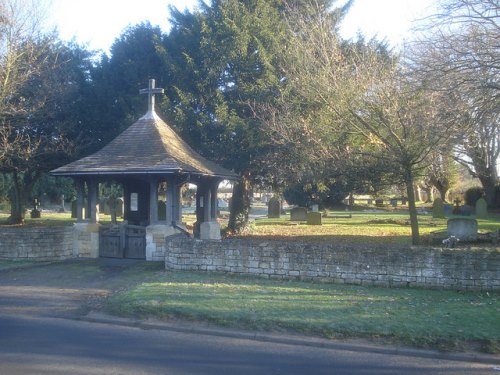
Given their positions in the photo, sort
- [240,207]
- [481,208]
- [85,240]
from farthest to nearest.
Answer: [481,208] < [240,207] < [85,240]

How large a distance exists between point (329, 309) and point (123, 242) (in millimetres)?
9416

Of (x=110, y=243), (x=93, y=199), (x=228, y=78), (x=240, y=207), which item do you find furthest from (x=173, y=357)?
(x=240, y=207)

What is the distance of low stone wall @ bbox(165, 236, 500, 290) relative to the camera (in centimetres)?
1254

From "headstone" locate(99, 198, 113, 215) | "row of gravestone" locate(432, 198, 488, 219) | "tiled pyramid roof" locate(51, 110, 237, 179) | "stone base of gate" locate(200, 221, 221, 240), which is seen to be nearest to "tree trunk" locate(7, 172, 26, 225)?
"tiled pyramid roof" locate(51, 110, 237, 179)

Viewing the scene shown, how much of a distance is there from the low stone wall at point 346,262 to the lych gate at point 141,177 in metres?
2.60

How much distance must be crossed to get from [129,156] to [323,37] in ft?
24.7

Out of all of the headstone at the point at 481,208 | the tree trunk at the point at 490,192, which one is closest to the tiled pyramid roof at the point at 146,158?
the headstone at the point at 481,208

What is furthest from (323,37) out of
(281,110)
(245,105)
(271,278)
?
(271,278)

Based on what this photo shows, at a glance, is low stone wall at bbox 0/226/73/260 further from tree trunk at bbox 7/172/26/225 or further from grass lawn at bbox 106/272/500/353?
tree trunk at bbox 7/172/26/225

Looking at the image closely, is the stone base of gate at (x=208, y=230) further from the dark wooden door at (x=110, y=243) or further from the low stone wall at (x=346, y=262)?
the low stone wall at (x=346, y=262)

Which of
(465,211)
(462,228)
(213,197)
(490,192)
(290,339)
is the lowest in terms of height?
(290,339)

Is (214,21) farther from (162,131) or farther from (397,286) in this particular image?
(397,286)

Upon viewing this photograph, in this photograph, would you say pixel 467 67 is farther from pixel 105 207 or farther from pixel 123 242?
pixel 105 207

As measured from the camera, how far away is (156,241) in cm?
1728
